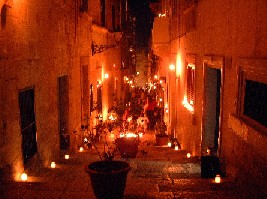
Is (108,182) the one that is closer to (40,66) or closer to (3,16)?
(3,16)

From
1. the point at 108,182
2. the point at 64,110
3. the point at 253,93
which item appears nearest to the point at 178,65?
the point at 64,110

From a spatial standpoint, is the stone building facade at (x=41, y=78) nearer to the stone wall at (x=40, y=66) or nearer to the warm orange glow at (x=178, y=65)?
the stone wall at (x=40, y=66)

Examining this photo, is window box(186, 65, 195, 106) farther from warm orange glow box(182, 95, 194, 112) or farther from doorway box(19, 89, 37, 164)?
doorway box(19, 89, 37, 164)

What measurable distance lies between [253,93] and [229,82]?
0.97 m

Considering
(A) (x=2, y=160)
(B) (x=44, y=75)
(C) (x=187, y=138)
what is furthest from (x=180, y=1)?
(A) (x=2, y=160)

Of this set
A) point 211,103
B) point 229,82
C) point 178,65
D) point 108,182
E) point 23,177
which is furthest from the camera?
point 178,65

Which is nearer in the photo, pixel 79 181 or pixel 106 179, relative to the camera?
pixel 106 179

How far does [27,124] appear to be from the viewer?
7.14 metres

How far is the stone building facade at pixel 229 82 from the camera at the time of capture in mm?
5070

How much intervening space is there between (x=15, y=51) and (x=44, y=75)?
1.98 metres

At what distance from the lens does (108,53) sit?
2033 centimetres

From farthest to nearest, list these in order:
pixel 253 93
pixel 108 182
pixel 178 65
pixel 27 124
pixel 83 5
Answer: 1. pixel 178 65
2. pixel 83 5
3. pixel 27 124
4. pixel 253 93
5. pixel 108 182

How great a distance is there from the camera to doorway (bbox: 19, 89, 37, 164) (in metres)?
6.89

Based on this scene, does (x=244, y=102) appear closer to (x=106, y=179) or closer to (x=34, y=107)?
(x=106, y=179)
